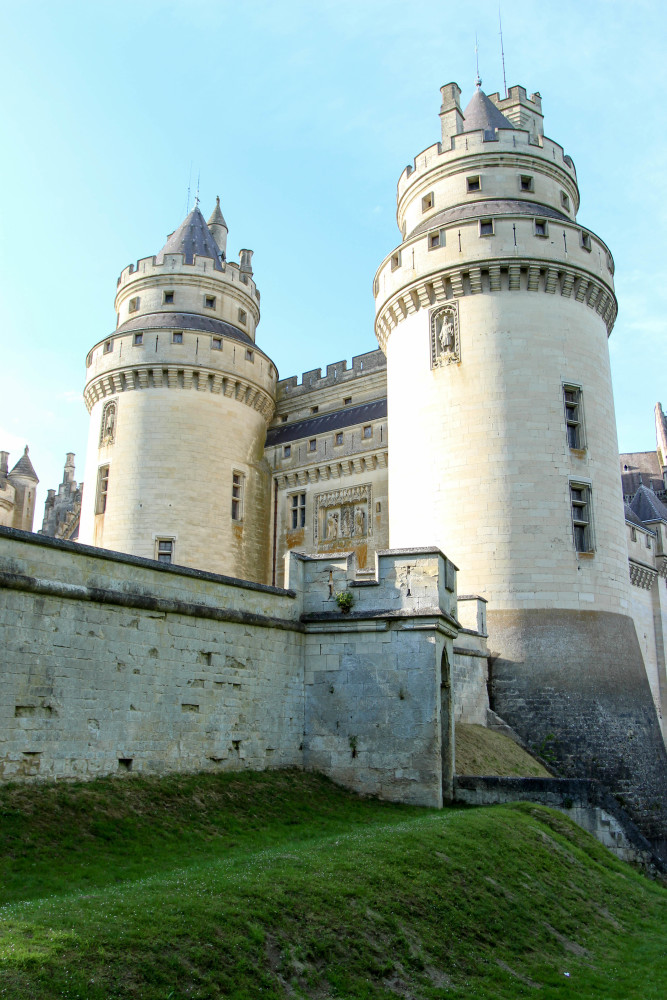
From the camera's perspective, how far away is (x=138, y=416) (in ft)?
97.6

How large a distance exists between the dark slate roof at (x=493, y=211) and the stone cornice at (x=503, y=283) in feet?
5.07

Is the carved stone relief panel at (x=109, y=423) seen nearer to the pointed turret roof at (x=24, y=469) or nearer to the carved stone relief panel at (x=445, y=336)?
the carved stone relief panel at (x=445, y=336)

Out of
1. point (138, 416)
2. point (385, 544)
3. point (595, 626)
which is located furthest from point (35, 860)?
point (138, 416)

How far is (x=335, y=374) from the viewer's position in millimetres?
32312

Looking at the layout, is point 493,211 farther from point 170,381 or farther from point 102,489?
point 102,489

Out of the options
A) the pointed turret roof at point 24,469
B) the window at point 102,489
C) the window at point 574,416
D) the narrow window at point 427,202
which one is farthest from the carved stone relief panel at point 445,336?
the pointed turret roof at point 24,469

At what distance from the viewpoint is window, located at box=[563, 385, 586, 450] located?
75.4 ft

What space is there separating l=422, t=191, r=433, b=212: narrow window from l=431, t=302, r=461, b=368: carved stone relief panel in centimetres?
430

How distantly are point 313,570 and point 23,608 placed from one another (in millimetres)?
6060

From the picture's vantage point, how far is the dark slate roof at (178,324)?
30.7 meters

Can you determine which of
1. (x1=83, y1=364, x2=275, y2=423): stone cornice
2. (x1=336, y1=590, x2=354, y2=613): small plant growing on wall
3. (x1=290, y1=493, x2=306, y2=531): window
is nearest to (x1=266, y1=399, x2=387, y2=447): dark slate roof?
(x1=83, y1=364, x2=275, y2=423): stone cornice

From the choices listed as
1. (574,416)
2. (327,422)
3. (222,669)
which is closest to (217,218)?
(327,422)

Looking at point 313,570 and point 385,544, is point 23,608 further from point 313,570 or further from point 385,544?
point 385,544

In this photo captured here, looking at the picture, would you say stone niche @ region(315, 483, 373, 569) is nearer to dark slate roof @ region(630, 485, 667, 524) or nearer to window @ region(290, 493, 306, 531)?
window @ region(290, 493, 306, 531)
